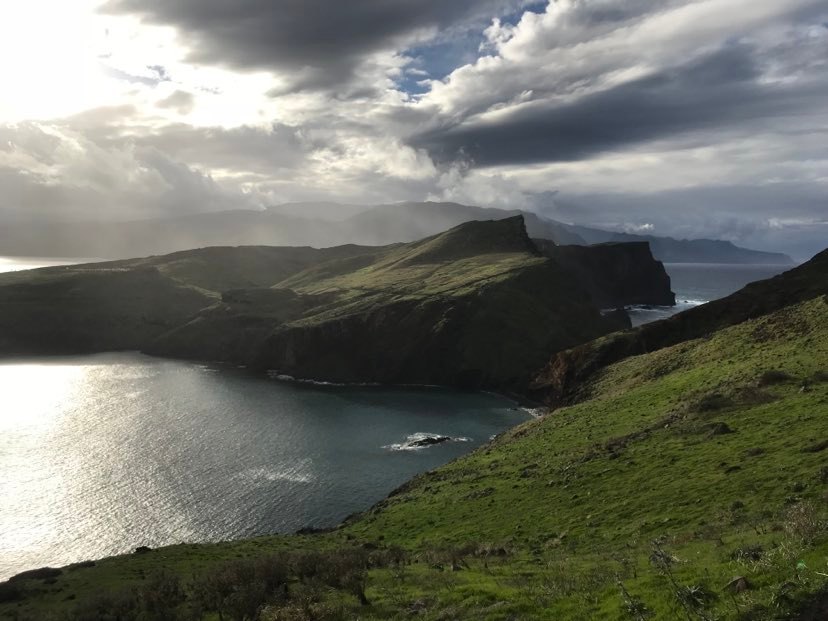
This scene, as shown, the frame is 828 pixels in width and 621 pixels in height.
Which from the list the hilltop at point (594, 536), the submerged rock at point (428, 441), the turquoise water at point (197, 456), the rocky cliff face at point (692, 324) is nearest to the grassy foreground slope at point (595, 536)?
the hilltop at point (594, 536)

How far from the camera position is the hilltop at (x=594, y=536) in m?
19.3

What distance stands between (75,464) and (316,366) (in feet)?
336

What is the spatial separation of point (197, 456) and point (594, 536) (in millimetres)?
84916

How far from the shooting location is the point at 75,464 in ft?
321

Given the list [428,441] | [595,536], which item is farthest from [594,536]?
[428,441]

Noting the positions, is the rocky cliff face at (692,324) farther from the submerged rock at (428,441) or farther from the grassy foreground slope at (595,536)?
the submerged rock at (428,441)

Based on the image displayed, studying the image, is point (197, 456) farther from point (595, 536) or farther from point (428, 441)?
point (595, 536)

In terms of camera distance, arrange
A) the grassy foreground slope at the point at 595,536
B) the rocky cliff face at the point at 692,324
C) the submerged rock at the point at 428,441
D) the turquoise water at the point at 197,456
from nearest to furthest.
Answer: the grassy foreground slope at the point at 595,536 → the turquoise water at the point at 197,456 → the rocky cliff face at the point at 692,324 → the submerged rock at the point at 428,441

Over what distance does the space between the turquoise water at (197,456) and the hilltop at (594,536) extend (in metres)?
21.3

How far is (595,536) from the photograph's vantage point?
1430 inches

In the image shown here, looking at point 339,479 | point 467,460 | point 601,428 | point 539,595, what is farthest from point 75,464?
point 539,595

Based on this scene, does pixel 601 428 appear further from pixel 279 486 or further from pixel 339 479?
pixel 279 486

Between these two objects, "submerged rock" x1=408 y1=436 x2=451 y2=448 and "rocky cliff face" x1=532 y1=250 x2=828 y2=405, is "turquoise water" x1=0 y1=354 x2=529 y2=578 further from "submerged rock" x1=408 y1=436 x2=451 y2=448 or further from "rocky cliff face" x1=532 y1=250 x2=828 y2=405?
"rocky cliff face" x1=532 y1=250 x2=828 y2=405

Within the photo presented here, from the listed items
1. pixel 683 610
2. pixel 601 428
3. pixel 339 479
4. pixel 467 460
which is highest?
pixel 683 610
